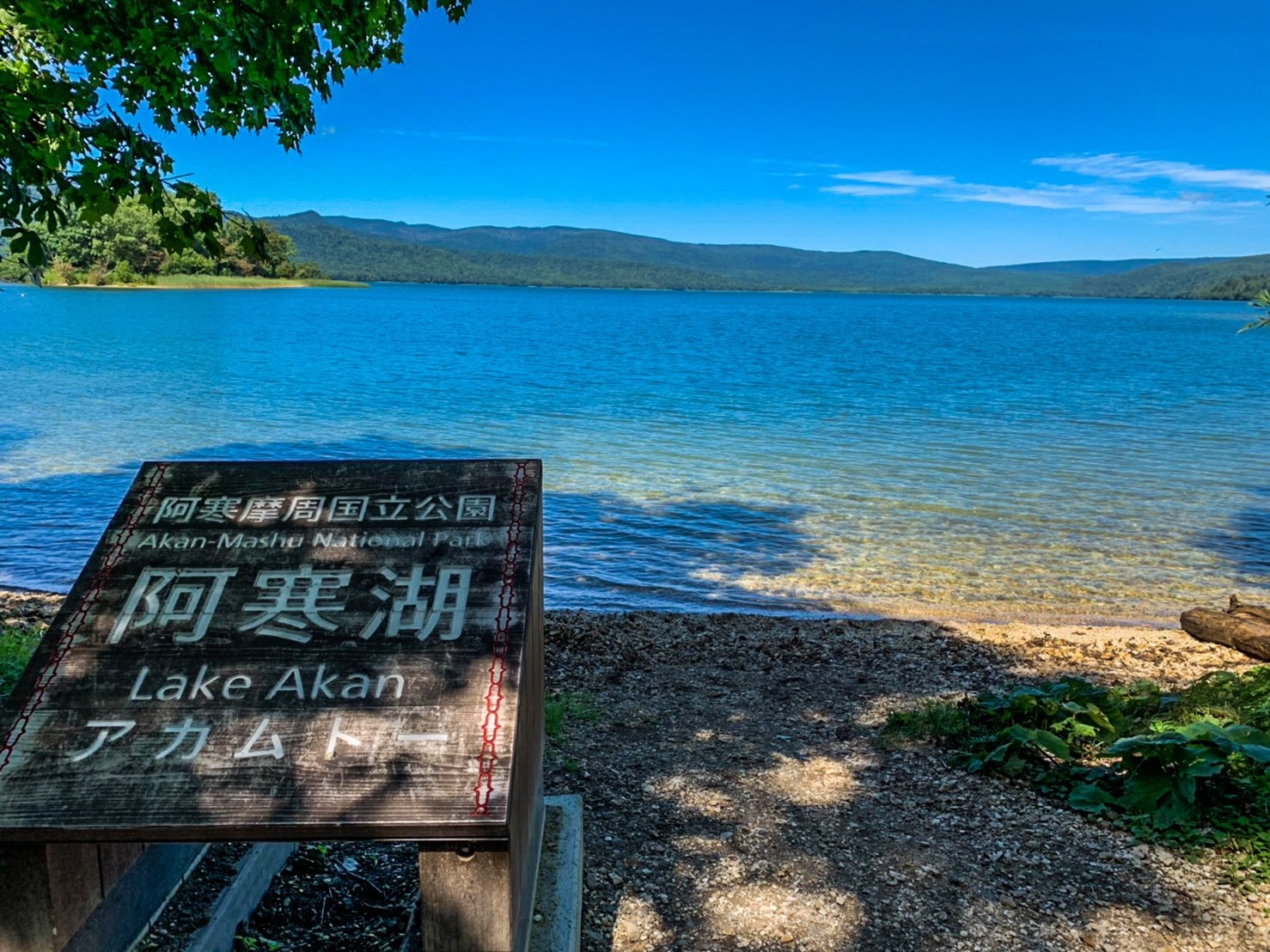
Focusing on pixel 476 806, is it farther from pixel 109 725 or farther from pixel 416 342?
pixel 416 342

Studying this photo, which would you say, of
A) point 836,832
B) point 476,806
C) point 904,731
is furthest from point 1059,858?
point 476,806

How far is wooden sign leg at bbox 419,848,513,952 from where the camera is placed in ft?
9.07

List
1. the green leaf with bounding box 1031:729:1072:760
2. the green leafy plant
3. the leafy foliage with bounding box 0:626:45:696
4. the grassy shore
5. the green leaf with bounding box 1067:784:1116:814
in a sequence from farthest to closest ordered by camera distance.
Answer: the grassy shore < the green leafy plant < the leafy foliage with bounding box 0:626:45:696 < the green leaf with bounding box 1031:729:1072:760 < the green leaf with bounding box 1067:784:1116:814

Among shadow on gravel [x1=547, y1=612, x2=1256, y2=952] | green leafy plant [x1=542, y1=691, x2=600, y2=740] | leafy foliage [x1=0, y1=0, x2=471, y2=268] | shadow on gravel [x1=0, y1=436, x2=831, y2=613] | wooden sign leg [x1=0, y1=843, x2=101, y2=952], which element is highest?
Answer: leafy foliage [x1=0, y1=0, x2=471, y2=268]

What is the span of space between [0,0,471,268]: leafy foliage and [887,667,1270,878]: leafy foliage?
5057mm

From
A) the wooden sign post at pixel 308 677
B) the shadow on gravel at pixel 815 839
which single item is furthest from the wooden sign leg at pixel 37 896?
the shadow on gravel at pixel 815 839

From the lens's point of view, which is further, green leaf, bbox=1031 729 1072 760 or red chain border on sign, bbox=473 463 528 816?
green leaf, bbox=1031 729 1072 760

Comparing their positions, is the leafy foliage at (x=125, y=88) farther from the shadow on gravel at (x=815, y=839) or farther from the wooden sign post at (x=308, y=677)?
the shadow on gravel at (x=815, y=839)

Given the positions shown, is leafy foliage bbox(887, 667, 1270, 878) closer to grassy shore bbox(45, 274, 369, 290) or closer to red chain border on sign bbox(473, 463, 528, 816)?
red chain border on sign bbox(473, 463, 528, 816)

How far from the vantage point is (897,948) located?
3.92 metres

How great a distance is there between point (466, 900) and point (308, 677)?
0.80 metres

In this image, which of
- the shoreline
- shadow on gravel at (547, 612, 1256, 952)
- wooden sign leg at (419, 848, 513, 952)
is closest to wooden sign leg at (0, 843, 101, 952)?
wooden sign leg at (419, 848, 513, 952)

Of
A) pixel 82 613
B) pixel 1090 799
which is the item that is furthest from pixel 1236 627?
pixel 82 613

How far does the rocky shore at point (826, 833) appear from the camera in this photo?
404cm
